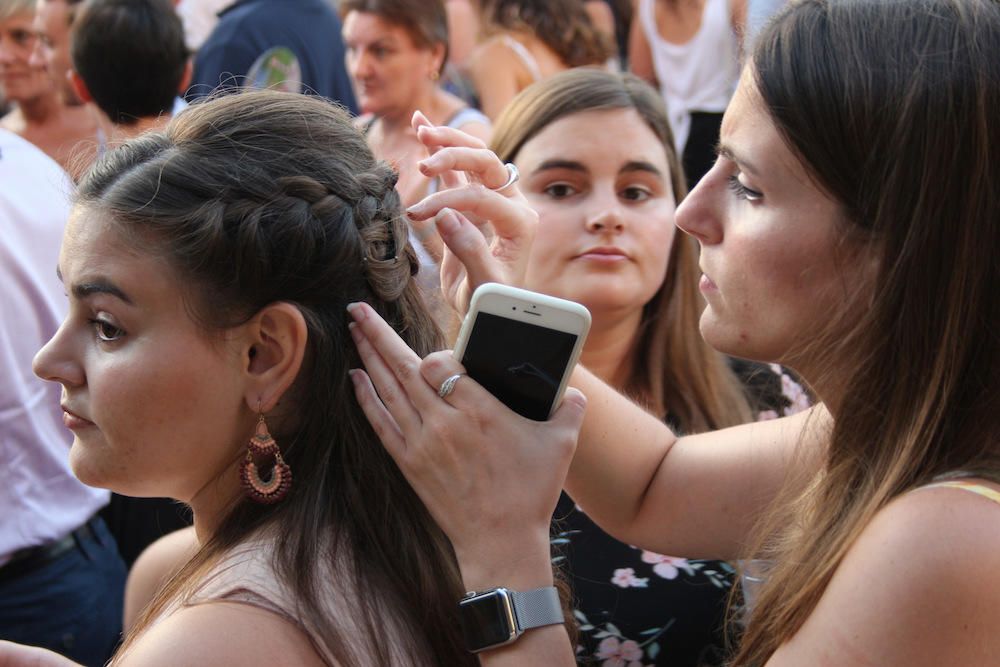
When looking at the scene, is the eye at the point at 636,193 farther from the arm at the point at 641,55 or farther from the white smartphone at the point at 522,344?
the arm at the point at 641,55

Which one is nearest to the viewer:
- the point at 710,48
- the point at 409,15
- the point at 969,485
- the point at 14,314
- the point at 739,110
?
the point at 969,485

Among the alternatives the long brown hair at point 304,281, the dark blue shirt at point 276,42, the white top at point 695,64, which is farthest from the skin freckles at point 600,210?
the dark blue shirt at point 276,42

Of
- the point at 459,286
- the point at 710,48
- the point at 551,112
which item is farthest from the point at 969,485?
the point at 710,48

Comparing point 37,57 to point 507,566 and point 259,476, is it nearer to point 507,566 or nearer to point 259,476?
point 259,476

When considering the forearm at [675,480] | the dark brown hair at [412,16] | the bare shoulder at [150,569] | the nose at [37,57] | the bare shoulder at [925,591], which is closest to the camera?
the bare shoulder at [925,591]

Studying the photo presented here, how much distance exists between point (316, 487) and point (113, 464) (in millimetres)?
279

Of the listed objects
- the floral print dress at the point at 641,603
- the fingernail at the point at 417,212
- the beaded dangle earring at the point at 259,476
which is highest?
the fingernail at the point at 417,212

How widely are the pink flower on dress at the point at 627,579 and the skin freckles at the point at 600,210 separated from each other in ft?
2.05

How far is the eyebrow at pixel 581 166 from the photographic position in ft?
8.29

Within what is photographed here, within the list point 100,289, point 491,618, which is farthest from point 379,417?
point 100,289

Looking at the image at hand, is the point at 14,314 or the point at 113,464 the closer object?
the point at 113,464

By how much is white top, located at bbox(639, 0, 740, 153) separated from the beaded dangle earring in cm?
349

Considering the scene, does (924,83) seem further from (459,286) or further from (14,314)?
(14,314)

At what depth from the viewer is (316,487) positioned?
4.87 ft
